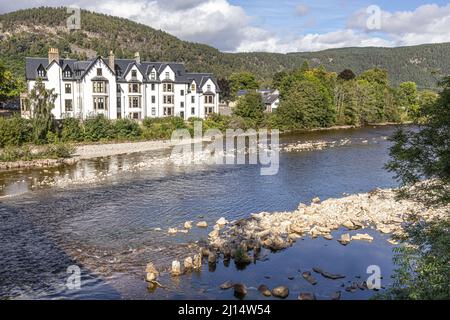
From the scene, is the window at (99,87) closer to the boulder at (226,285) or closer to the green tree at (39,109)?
the green tree at (39,109)

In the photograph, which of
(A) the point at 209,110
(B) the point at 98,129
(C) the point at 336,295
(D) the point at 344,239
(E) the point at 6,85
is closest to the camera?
(C) the point at 336,295

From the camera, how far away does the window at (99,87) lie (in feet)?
211

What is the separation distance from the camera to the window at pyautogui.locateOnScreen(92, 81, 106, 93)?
64.2 m

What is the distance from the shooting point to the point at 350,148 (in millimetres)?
59719

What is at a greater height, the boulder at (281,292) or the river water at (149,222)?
the river water at (149,222)

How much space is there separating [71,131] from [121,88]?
13.8 m

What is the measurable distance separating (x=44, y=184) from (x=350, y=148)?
38769 millimetres

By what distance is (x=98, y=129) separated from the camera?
58750mm

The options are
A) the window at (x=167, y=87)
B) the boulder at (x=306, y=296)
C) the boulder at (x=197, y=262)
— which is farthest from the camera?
the window at (x=167, y=87)

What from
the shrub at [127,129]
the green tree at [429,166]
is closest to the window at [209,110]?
the shrub at [127,129]

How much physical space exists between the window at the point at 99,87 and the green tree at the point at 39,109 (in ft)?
37.7
